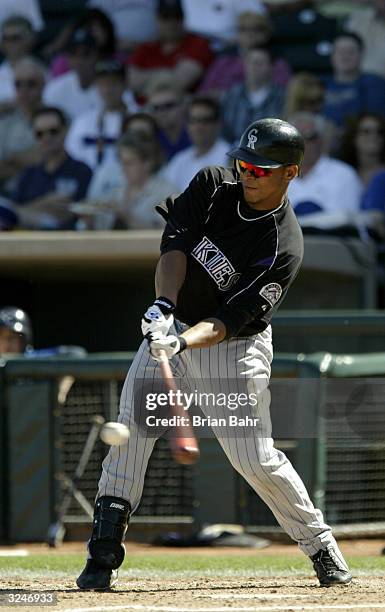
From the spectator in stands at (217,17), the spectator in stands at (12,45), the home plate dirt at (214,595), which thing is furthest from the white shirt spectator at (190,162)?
the home plate dirt at (214,595)

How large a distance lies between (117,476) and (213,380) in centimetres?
49

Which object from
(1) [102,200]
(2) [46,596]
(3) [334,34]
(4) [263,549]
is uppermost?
(3) [334,34]

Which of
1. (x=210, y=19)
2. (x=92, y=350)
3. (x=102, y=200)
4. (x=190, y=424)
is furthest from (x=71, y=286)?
(x=190, y=424)

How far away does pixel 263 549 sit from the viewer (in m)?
7.01

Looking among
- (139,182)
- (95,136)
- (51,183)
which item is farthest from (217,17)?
(51,183)

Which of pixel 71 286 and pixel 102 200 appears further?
pixel 71 286

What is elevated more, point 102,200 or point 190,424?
point 102,200

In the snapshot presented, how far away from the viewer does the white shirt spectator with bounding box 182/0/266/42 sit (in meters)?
10.5

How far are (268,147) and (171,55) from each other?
22.3 feet

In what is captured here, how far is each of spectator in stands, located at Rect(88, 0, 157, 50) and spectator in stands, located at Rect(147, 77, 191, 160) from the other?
102 centimetres

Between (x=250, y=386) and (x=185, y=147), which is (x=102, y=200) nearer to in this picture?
(x=185, y=147)

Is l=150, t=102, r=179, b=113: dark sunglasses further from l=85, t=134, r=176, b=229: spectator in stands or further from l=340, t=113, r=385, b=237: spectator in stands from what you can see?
l=340, t=113, r=385, b=237: spectator in stands

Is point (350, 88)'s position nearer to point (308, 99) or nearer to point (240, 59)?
point (308, 99)

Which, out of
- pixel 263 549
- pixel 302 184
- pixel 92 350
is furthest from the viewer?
pixel 92 350
